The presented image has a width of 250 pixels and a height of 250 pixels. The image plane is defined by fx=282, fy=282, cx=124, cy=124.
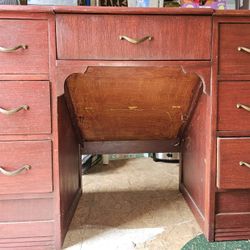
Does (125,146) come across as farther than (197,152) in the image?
Yes

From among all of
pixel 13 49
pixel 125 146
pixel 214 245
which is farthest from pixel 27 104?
pixel 214 245

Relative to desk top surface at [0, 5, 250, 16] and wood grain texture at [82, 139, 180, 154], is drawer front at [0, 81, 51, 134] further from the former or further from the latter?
wood grain texture at [82, 139, 180, 154]

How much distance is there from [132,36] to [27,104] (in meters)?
0.43

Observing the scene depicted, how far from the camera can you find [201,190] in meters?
1.16

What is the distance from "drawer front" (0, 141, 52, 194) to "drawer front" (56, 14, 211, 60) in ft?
1.08

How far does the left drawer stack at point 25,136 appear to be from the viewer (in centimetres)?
94

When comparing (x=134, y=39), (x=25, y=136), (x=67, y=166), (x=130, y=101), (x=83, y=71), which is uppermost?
(x=134, y=39)

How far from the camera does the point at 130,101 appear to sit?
120 centimetres

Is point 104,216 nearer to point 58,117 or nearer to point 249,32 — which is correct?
point 58,117

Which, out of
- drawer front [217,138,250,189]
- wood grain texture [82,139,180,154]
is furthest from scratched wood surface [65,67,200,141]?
drawer front [217,138,250,189]

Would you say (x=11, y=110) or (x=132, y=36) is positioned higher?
(x=132, y=36)

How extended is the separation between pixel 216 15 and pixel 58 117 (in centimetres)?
65

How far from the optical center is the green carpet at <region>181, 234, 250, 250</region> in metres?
1.04

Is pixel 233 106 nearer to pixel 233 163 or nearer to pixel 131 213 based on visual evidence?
pixel 233 163
